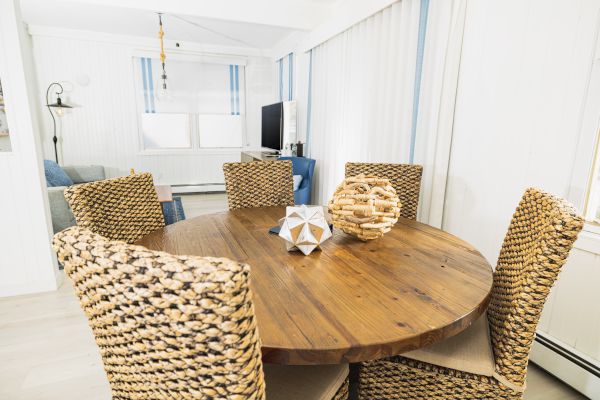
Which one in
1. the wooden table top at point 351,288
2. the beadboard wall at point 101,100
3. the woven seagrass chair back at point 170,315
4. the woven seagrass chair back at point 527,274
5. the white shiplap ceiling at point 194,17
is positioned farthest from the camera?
the beadboard wall at point 101,100

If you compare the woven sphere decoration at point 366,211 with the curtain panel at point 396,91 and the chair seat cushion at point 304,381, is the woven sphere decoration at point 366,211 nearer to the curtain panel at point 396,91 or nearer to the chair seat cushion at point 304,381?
the chair seat cushion at point 304,381

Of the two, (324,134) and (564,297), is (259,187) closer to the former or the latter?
(564,297)

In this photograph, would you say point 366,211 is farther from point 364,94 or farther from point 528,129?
point 364,94

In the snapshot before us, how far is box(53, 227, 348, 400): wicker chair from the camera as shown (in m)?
0.47

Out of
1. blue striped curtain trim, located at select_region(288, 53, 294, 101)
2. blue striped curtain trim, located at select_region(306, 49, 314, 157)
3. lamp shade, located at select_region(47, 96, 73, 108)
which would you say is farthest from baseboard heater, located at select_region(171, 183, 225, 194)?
blue striped curtain trim, located at select_region(306, 49, 314, 157)

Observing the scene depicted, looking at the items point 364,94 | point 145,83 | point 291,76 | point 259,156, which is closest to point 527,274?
point 364,94

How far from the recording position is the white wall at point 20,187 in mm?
2217

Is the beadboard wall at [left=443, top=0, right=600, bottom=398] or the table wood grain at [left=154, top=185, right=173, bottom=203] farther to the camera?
the table wood grain at [left=154, top=185, right=173, bottom=203]

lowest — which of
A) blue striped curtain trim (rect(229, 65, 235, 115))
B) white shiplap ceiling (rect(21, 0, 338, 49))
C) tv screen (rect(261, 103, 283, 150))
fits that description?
tv screen (rect(261, 103, 283, 150))

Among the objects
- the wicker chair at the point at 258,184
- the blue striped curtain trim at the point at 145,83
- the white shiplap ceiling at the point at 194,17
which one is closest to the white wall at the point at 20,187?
the white shiplap ceiling at the point at 194,17

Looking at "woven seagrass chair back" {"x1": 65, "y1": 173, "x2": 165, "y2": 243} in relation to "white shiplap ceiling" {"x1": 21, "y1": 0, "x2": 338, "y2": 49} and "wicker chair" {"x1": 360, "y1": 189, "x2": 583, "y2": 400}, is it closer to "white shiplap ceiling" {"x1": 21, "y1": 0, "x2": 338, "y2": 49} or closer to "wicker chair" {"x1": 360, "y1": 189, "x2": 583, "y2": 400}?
"wicker chair" {"x1": 360, "y1": 189, "x2": 583, "y2": 400}

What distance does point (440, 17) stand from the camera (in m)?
2.17

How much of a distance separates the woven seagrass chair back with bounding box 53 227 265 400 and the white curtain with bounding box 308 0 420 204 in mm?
2361

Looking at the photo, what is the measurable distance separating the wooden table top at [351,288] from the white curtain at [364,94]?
150cm
